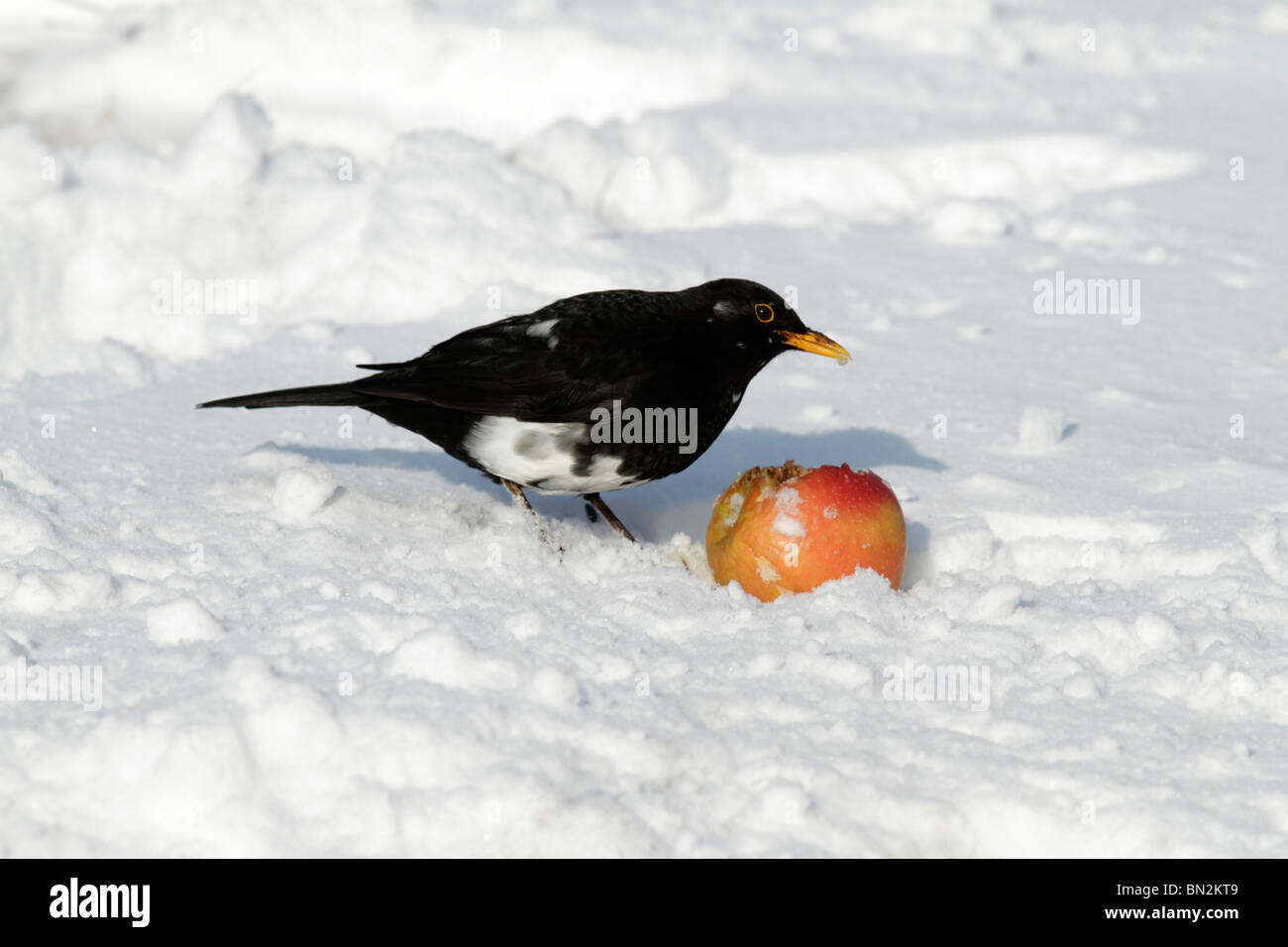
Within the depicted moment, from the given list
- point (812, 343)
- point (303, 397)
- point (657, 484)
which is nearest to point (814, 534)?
point (812, 343)

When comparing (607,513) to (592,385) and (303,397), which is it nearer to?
(592,385)

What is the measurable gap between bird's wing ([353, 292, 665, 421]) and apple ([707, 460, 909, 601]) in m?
0.56

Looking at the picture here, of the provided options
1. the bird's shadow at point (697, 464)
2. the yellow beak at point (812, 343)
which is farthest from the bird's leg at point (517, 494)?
the yellow beak at point (812, 343)

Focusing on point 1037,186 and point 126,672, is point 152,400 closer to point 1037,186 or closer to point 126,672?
point 126,672

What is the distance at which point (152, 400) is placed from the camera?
16.2 feet

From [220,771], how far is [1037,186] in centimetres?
600

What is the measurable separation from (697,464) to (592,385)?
1046 millimetres

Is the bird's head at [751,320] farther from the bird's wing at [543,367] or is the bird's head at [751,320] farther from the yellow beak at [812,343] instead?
the bird's wing at [543,367]

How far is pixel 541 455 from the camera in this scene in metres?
3.79

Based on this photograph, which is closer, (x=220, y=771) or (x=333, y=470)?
(x=220, y=771)

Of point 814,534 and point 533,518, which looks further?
point 533,518

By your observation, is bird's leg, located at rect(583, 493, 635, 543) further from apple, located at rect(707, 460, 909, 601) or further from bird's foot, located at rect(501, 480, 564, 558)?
apple, located at rect(707, 460, 909, 601)

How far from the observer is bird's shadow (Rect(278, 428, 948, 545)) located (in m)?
4.42

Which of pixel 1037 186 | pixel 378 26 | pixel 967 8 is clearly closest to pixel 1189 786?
pixel 1037 186
